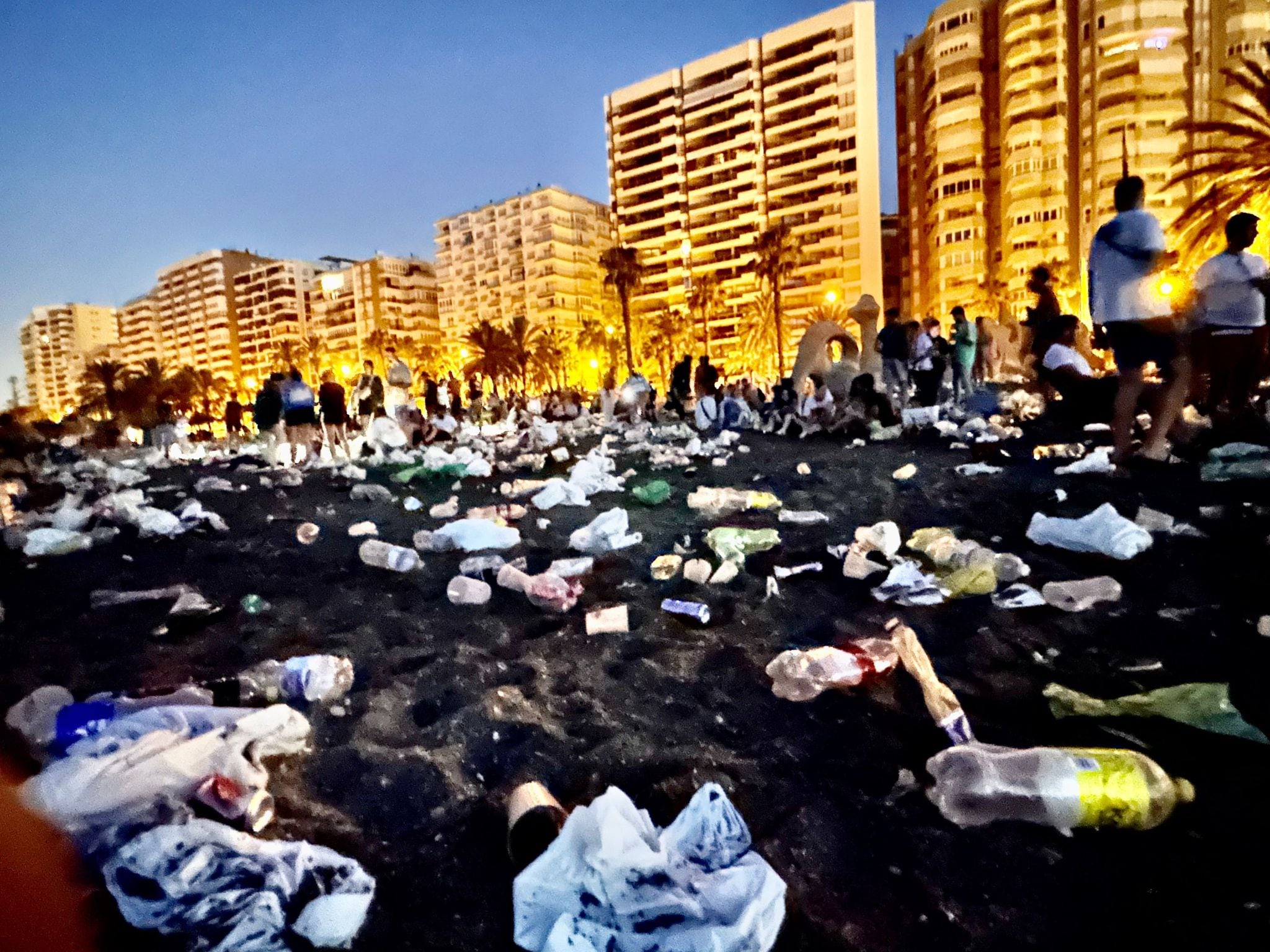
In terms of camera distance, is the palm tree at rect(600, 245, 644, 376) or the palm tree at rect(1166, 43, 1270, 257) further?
the palm tree at rect(600, 245, 644, 376)

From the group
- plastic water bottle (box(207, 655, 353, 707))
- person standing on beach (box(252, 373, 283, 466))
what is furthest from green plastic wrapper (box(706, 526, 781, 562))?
person standing on beach (box(252, 373, 283, 466))

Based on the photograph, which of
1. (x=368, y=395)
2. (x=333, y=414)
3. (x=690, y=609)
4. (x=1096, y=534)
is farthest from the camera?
(x=368, y=395)

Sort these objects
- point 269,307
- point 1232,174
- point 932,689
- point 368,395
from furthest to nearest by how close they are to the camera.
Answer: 1. point 269,307
2. point 1232,174
3. point 368,395
4. point 932,689

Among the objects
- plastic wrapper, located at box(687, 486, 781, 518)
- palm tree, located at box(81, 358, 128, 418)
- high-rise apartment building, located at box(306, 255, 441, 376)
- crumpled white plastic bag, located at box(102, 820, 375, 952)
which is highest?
high-rise apartment building, located at box(306, 255, 441, 376)

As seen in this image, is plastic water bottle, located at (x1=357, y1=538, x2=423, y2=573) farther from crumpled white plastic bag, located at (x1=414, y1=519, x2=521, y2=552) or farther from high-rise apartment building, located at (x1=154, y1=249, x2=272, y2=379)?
high-rise apartment building, located at (x1=154, y1=249, x2=272, y2=379)

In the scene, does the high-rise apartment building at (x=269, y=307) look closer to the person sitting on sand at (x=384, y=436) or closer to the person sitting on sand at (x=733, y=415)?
the person sitting on sand at (x=384, y=436)

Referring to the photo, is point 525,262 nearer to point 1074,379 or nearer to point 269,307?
point 269,307

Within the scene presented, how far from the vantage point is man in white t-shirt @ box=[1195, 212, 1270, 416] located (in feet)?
14.0

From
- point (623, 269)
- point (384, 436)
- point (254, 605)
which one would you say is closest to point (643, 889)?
point (254, 605)

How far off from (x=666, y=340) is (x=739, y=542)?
59.9 metres

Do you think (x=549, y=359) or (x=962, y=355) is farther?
(x=549, y=359)

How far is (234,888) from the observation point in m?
1.19

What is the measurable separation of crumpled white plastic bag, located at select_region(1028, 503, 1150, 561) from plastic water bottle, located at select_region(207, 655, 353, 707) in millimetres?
2989

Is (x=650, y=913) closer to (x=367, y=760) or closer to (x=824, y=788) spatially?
(x=824, y=788)
